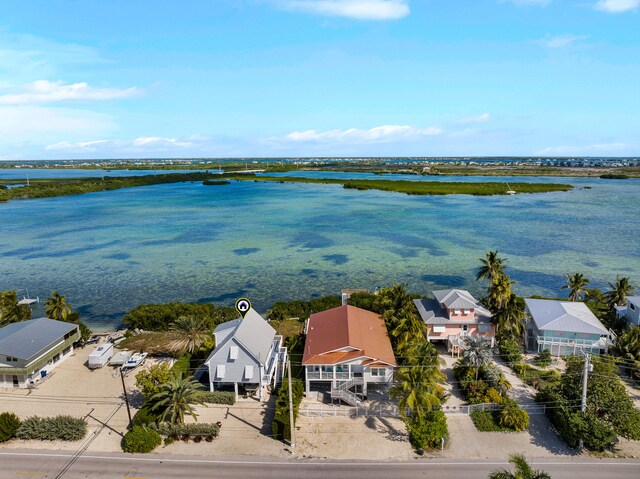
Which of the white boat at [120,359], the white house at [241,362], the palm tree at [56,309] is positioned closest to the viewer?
the white house at [241,362]

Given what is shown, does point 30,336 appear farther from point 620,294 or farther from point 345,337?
point 620,294

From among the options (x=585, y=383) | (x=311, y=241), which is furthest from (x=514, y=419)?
(x=311, y=241)

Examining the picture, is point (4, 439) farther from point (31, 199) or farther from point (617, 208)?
point (31, 199)

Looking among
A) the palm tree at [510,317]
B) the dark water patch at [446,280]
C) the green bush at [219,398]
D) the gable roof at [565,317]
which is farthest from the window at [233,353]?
the dark water patch at [446,280]

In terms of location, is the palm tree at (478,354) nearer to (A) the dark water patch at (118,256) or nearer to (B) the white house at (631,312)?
(B) the white house at (631,312)

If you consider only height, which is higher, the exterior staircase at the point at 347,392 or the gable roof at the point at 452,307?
the gable roof at the point at 452,307

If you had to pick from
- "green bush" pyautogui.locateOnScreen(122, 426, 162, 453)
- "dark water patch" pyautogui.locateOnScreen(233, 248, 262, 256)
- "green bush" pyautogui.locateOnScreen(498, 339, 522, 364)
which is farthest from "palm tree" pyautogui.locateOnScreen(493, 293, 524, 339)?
"dark water patch" pyautogui.locateOnScreen(233, 248, 262, 256)
